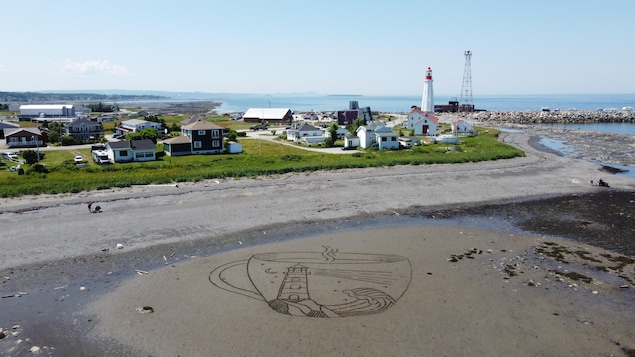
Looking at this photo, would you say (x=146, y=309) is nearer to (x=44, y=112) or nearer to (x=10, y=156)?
(x=10, y=156)

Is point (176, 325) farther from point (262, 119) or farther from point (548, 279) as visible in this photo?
point (262, 119)

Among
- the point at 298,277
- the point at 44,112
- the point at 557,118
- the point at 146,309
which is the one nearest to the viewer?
the point at 146,309

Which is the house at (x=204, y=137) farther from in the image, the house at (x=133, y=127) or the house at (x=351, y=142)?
the house at (x=133, y=127)

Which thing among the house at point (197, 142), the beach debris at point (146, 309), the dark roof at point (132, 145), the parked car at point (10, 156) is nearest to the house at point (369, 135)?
the house at point (197, 142)

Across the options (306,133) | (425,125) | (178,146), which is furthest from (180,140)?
(425,125)

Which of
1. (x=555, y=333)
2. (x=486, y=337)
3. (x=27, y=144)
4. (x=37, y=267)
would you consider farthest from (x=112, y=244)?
(x=27, y=144)

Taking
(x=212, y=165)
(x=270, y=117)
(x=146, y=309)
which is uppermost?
(x=270, y=117)

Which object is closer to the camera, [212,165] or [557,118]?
[212,165]

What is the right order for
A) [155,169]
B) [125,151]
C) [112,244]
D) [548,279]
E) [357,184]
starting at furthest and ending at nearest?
[125,151]
[155,169]
[357,184]
[112,244]
[548,279]
